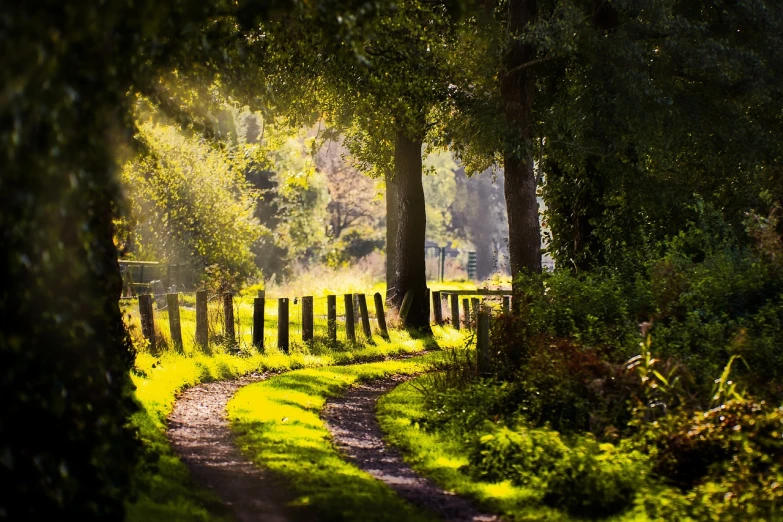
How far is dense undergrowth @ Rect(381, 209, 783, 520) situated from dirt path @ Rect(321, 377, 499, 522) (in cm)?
25

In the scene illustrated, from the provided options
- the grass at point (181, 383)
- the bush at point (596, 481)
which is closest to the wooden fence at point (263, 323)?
the grass at point (181, 383)

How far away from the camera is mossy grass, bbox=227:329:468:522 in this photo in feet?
26.1

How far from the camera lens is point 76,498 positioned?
549 cm

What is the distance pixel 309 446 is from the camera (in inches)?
411

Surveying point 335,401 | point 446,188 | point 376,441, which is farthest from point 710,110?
point 446,188

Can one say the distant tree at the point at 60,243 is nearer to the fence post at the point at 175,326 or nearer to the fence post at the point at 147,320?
the fence post at the point at 147,320

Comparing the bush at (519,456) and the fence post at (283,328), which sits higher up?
the fence post at (283,328)

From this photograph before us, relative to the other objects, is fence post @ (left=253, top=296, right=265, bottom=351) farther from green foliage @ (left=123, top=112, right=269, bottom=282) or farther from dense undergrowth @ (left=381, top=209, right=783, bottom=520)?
green foliage @ (left=123, top=112, right=269, bottom=282)

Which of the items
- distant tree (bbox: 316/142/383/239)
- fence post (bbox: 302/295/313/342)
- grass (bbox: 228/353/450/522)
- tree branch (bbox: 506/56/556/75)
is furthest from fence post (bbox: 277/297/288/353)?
distant tree (bbox: 316/142/383/239)

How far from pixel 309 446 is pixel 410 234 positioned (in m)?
13.7

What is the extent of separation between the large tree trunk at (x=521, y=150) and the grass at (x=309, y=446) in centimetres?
455

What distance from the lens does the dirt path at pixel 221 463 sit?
7.90m

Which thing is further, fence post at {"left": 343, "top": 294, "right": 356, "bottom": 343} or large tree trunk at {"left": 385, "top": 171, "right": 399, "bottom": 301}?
large tree trunk at {"left": 385, "top": 171, "right": 399, "bottom": 301}

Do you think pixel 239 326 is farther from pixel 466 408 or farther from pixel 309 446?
pixel 309 446
